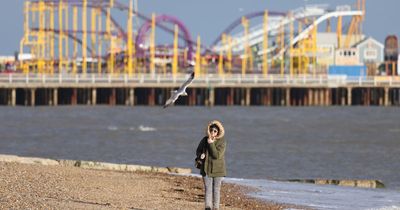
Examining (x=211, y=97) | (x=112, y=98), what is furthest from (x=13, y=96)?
(x=211, y=97)

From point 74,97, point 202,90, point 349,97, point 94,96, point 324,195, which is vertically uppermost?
point 324,195

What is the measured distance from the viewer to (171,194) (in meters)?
20.8

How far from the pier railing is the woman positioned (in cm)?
6347

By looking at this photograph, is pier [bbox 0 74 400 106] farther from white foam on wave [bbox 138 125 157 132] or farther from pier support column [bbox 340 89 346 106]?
white foam on wave [bbox 138 125 157 132]

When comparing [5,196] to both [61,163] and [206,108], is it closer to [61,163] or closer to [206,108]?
[61,163]

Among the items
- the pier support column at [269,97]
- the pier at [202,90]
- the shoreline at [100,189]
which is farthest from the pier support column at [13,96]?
the shoreline at [100,189]

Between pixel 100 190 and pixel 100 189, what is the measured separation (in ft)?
0.57

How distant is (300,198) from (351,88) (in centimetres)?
6644

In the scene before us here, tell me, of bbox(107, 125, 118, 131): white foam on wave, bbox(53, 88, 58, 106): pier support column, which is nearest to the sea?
bbox(107, 125, 118, 131): white foam on wave

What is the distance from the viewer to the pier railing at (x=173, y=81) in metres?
80.8

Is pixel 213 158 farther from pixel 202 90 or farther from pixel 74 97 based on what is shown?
pixel 202 90

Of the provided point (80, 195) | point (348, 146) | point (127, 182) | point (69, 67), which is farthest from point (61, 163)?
point (69, 67)

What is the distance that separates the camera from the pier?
81500 millimetres

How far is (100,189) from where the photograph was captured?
20.2 metres
